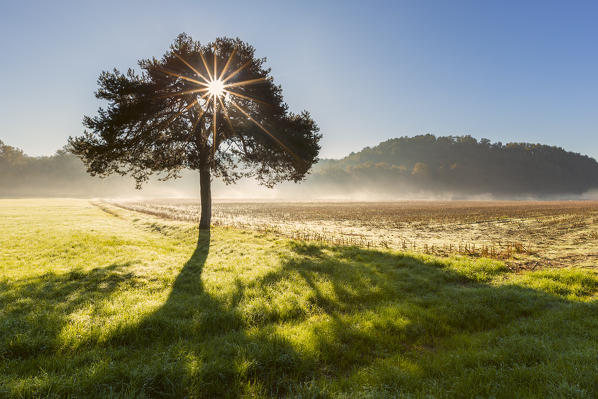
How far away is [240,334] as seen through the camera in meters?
5.65

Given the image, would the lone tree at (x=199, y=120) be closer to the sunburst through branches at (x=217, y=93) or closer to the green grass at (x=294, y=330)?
the sunburst through branches at (x=217, y=93)

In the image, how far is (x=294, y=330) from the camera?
19.2 ft

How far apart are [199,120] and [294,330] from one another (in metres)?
17.9

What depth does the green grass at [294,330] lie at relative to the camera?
4.09m

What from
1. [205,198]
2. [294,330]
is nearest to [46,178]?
[205,198]

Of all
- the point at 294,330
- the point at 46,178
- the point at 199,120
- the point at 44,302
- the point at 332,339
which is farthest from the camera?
the point at 46,178

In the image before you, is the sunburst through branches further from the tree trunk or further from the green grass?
the green grass

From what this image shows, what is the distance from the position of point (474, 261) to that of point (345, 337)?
899 cm

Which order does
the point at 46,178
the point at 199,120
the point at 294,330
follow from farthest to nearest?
the point at 46,178 → the point at 199,120 → the point at 294,330

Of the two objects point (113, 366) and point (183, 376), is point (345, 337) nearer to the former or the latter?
point (183, 376)

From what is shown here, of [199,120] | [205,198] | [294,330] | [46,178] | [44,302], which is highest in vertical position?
[46,178]

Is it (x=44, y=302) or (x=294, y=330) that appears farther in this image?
(x=44, y=302)

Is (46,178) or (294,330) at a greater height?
(46,178)

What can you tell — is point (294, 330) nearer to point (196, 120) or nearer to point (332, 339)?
point (332, 339)
